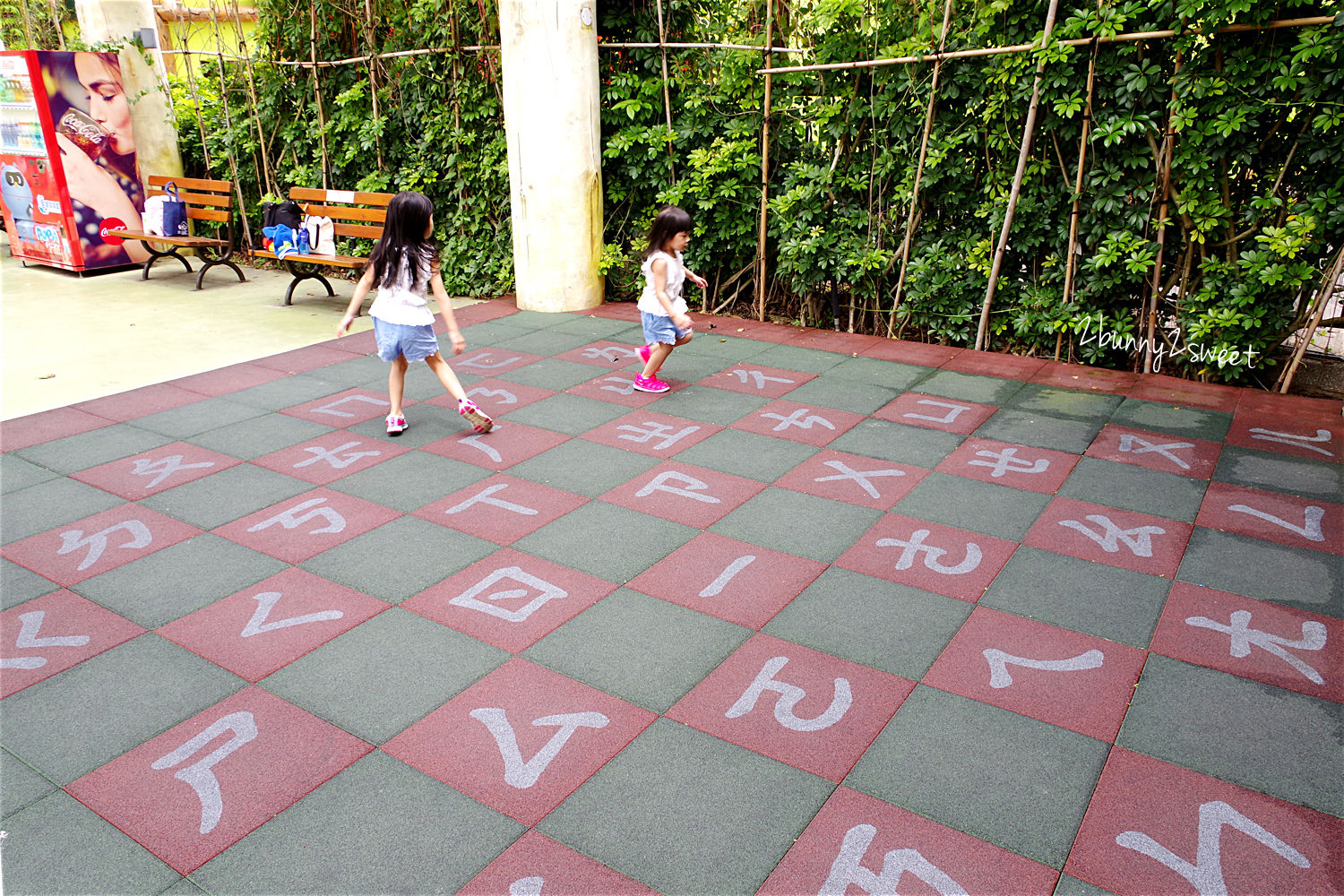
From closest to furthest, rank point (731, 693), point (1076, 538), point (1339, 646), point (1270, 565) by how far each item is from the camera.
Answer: point (731, 693)
point (1339, 646)
point (1270, 565)
point (1076, 538)

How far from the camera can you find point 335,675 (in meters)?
3.00

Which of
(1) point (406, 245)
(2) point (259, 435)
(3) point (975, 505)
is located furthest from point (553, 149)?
(3) point (975, 505)

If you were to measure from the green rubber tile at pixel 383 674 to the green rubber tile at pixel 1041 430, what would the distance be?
3345 mm

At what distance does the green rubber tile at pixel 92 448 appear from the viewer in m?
4.83

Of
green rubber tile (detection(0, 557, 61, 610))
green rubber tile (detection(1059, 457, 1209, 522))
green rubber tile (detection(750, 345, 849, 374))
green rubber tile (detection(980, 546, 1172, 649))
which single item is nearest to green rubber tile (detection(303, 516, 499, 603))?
green rubber tile (detection(0, 557, 61, 610))

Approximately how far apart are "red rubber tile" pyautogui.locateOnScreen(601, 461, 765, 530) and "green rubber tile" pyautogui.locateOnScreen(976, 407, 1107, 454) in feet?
5.39

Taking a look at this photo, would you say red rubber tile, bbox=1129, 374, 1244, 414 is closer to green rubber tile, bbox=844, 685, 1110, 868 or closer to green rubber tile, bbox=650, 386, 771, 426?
green rubber tile, bbox=650, 386, 771, 426

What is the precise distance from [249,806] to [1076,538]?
3.33 m

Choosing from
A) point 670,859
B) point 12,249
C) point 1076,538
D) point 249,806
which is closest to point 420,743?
point 249,806

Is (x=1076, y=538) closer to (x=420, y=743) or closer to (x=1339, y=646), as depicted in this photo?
(x=1339, y=646)

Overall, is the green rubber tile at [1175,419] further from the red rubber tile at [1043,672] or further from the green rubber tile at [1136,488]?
the red rubber tile at [1043,672]

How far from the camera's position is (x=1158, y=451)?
16.1ft

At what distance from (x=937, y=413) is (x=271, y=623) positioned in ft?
12.9

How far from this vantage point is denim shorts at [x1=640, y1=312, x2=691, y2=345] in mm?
5738
